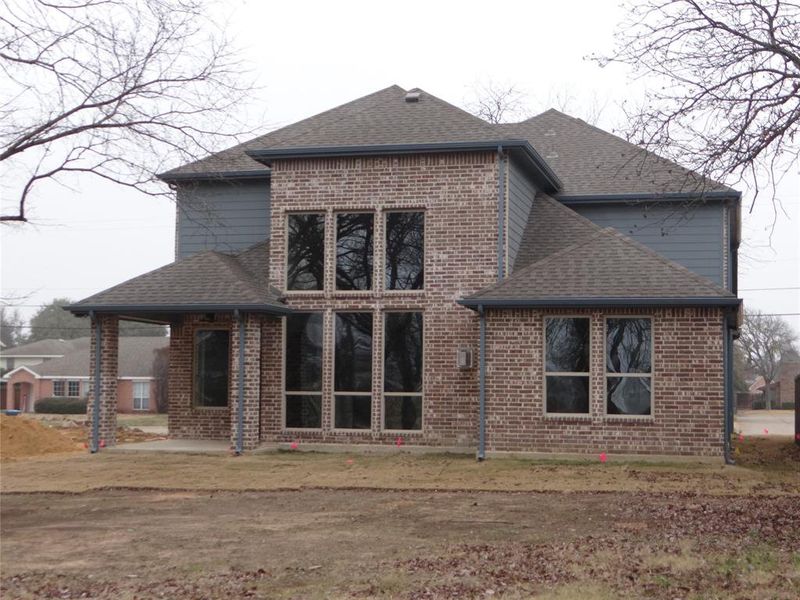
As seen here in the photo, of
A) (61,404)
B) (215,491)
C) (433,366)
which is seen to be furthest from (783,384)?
(215,491)

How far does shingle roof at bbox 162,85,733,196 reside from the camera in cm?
1998

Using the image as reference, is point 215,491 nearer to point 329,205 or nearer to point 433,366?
point 433,366

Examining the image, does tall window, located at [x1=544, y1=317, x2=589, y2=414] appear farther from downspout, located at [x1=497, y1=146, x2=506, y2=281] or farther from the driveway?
the driveway

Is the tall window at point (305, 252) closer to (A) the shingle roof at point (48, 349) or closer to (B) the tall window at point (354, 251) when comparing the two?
(B) the tall window at point (354, 251)

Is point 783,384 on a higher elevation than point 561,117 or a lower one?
lower

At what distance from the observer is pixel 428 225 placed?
19.8 m

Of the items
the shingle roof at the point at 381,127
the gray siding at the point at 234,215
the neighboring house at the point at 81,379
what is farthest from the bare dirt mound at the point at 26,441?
the neighboring house at the point at 81,379

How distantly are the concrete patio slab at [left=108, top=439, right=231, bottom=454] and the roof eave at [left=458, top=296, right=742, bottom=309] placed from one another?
19.4 ft

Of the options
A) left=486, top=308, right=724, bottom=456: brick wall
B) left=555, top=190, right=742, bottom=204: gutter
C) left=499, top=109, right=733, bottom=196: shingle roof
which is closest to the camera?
left=486, top=308, right=724, bottom=456: brick wall

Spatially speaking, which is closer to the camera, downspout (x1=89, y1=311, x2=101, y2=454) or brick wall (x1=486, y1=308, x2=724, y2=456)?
brick wall (x1=486, y1=308, x2=724, y2=456)

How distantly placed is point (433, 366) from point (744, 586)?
11452mm

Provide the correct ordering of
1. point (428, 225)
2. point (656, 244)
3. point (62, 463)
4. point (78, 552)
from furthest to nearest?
1. point (656, 244)
2. point (428, 225)
3. point (62, 463)
4. point (78, 552)

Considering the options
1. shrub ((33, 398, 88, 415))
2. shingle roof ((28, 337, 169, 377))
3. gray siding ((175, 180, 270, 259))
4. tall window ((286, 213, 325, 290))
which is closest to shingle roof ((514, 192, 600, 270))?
tall window ((286, 213, 325, 290))

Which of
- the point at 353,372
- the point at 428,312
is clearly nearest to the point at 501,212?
the point at 428,312
